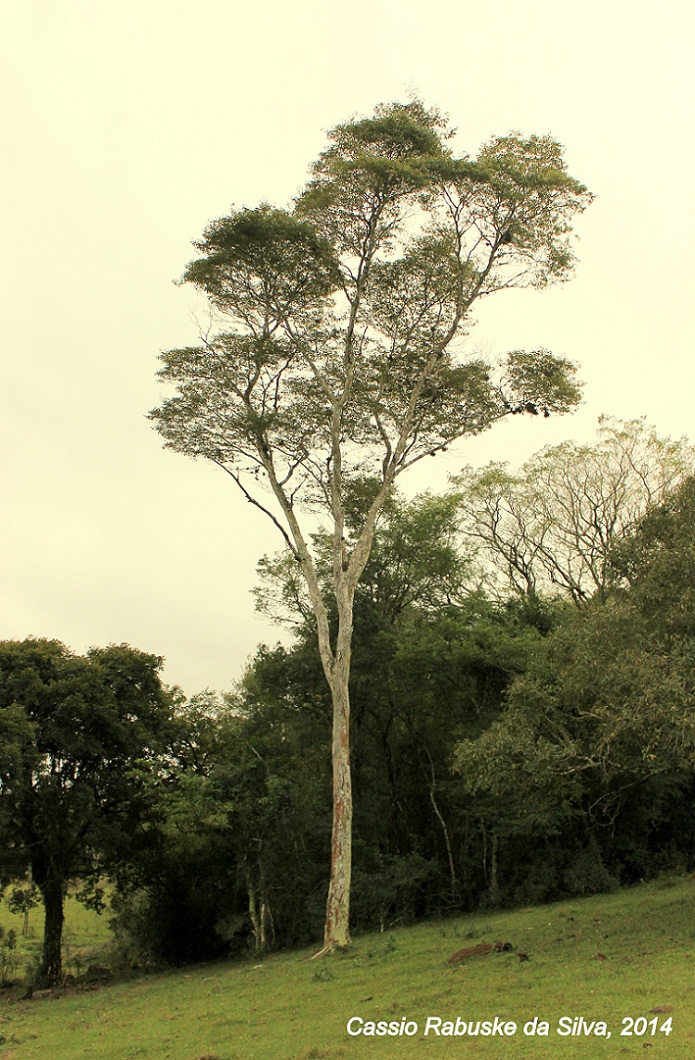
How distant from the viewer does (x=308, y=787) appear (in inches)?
957

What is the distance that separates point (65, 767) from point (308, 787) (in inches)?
265

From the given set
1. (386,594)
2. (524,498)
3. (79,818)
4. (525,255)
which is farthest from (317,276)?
(79,818)

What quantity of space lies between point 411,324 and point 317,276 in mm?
2709

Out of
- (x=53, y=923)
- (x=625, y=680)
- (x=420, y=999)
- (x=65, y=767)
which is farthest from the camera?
(x=65, y=767)

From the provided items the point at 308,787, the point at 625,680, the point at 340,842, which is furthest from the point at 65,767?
the point at 625,680

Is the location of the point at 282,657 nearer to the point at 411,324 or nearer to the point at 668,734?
the point at 411,324

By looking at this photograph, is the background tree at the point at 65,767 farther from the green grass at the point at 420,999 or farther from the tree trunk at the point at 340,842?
the tree trunk at the point at 340,842

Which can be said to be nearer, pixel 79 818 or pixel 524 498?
pixel 79 818

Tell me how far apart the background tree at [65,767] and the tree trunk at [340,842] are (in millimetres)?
8060

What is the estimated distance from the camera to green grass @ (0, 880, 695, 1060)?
345 inches

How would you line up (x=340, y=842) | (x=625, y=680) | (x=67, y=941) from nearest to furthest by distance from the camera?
(x=625, y=680), (x=340, y=842), (x=67, y=941)

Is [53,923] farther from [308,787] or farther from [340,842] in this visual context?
[340,842]

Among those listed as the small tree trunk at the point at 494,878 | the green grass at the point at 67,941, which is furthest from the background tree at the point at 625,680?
the green grass at the point at 67,941

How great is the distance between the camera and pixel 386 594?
27.7 meters
